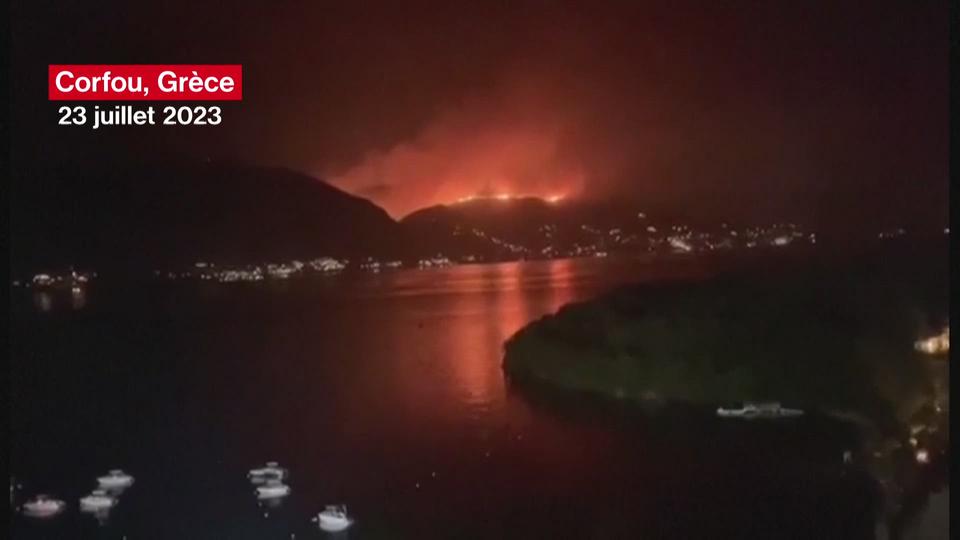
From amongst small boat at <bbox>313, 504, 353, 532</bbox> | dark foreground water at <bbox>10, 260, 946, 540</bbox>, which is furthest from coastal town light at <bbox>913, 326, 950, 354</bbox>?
small boat at <bbox>313, 504, 353, 532</bbox>

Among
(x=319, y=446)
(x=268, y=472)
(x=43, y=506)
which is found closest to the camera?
(x=43, y=506)

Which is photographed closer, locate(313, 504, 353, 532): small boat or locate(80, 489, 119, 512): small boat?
locate(80, 489, 119, 512): small boat

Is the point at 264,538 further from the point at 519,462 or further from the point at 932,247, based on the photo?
the point at 932,247

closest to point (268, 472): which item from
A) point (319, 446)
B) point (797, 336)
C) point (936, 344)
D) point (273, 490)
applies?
point (273, 490)

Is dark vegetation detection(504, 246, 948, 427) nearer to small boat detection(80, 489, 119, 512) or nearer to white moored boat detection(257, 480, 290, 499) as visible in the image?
white moored boat detection(257, 480, 290, 499)

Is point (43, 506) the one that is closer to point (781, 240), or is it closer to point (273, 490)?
point (273, 490)
